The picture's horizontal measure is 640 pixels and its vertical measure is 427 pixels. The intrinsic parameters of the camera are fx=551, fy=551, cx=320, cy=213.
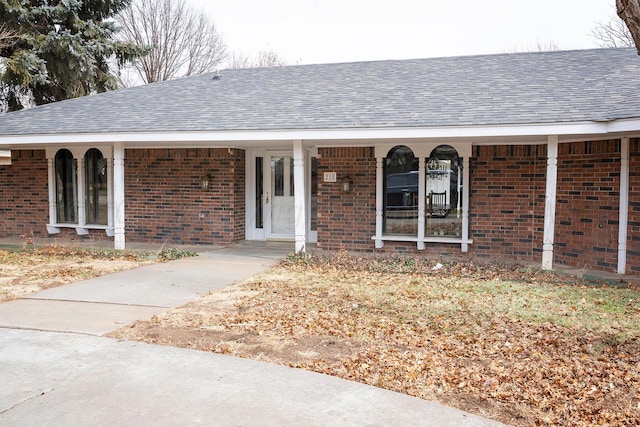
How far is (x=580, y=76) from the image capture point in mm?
10273

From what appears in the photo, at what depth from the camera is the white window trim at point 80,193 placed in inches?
499

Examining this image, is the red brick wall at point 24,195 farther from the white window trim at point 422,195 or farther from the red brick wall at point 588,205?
the red brick wall at point 588,205

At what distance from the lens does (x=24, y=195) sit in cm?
1341

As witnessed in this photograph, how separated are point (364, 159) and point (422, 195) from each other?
4.42 feet

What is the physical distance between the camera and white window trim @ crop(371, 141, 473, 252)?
10367 mm

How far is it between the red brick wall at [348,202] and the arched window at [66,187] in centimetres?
609

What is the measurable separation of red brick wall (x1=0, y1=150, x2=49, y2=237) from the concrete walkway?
318 inches

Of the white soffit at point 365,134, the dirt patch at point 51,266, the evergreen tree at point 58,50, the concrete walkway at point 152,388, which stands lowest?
the concrete walkway at point 152,388

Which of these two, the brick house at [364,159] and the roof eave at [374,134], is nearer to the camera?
the roof eave at [374,134]

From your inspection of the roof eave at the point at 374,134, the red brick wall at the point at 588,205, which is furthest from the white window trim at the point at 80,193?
the red brick wall at the point at 588,205

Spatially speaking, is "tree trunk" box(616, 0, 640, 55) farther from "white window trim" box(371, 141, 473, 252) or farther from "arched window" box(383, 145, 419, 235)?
"arched window" box(383, 145, 419, 235)

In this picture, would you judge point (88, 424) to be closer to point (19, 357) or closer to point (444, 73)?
point (19, 357)

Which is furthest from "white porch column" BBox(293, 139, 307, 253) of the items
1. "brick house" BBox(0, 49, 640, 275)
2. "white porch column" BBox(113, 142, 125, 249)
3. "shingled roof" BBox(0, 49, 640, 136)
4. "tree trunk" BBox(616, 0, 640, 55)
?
"tree trunk" BBox(616, 0, 640, 55)

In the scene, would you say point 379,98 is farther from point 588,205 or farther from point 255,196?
point 588,205
